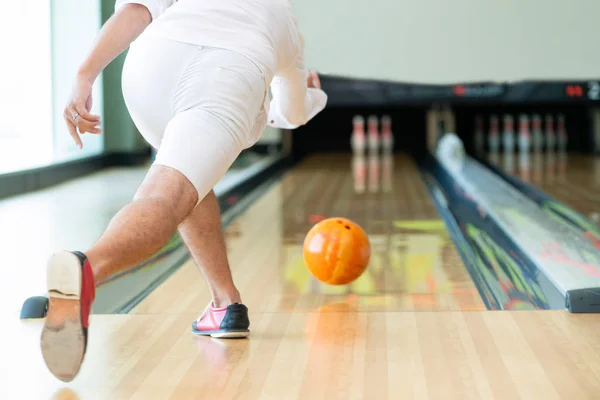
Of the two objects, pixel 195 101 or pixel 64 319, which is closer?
pixel 64 319

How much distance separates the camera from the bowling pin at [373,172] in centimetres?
601

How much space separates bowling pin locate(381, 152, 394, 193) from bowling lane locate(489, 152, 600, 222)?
33.1 inches

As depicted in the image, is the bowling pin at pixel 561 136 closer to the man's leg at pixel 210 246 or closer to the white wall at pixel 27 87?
the white wall at pixel 27 87

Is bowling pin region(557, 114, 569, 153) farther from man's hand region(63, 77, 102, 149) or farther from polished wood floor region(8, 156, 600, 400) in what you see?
man's hand region(63, 77, 102, 149)

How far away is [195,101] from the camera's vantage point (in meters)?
1.70

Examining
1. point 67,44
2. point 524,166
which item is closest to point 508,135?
point 524,166

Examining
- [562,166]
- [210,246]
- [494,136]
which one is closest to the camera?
[210,246]

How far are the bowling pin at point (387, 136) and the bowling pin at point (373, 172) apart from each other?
0.38 meters

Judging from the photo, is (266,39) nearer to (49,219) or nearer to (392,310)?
(392,310)

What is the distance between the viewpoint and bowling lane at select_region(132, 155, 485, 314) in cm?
263

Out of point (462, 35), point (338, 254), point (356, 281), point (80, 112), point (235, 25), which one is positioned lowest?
point (356, 281)

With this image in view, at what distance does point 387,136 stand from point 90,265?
8.11m

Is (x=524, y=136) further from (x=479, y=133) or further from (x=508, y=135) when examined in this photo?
(x=479, y=133)

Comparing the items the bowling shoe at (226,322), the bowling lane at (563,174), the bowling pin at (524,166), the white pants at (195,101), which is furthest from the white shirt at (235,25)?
the bowling pin at (524,166)
